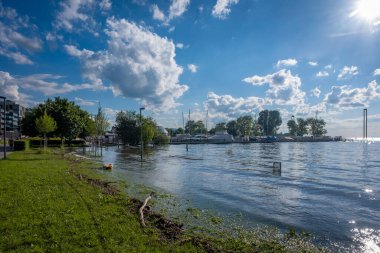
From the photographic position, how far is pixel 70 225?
9391mm

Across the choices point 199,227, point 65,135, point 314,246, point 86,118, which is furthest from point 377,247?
point 86,118

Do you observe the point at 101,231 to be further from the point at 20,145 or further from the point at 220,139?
the point at 220,139

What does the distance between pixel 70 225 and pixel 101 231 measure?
1.14 m

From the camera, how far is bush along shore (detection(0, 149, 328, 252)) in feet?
26.5

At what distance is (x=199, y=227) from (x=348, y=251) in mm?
5435

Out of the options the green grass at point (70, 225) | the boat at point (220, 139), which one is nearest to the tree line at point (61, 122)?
the green grass at point (70, 225)

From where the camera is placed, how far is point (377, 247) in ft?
35.2

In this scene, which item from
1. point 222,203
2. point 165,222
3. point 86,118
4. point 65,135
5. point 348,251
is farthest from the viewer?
point 86,118

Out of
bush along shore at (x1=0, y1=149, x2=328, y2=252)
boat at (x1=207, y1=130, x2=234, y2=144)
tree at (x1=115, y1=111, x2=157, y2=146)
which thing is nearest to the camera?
bush along shore at (x1=0, y1=149, x2=328, y2=252)

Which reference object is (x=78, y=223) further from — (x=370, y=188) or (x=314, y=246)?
(x=370, y=188)

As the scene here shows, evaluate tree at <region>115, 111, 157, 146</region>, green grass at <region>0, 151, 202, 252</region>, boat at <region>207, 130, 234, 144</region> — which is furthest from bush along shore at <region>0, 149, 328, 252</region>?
boat at <region>207, 130, 234, 144</region>

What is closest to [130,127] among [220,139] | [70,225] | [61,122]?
[61,122]

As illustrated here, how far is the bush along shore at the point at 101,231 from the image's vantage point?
806cm

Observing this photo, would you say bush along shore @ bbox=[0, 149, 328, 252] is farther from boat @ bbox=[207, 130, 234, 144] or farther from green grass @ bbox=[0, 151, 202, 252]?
boat @ bbox=[207, 130, 234, 144]
